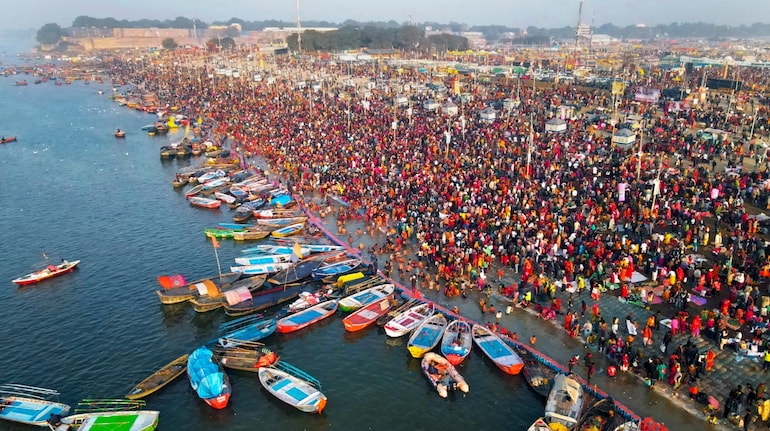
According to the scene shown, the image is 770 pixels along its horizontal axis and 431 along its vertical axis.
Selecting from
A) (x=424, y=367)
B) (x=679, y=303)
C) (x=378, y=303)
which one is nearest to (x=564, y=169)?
(x=679, y=303)

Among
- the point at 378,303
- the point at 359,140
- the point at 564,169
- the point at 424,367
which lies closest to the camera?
the point at 424,367

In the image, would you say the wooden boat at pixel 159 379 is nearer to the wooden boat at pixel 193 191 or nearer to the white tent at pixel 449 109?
the wooden boat at pixel 193 191

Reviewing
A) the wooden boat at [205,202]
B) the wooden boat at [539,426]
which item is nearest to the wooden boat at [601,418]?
the wooden boat at [539,426]

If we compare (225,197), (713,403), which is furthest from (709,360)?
(225,197)

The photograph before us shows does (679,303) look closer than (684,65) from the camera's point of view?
Yes

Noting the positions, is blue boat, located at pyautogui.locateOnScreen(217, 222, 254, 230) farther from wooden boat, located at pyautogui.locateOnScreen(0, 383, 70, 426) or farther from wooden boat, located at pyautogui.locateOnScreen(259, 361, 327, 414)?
wooden boat, located at pyautogui.locateOnScreen(0, 383, 70, 426)

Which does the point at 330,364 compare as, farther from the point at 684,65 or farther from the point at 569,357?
the point at 684,65

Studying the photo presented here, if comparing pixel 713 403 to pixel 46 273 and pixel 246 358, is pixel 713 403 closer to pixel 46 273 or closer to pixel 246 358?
pixel 246 358

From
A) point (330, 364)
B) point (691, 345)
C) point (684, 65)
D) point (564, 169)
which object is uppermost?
point (684, 65)
